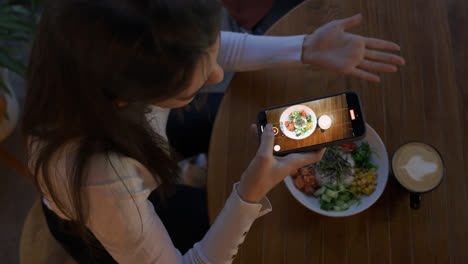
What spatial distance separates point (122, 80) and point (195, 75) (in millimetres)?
125

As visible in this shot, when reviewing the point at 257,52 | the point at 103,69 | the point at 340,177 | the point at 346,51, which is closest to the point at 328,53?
the point at 346,51

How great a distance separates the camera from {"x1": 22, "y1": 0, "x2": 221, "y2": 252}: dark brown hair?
467 millimetres

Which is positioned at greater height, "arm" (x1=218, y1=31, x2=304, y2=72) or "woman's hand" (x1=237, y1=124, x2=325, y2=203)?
"arm" (x1=218, y1=31, x2=304, y2=72)

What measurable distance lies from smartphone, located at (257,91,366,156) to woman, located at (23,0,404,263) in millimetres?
42

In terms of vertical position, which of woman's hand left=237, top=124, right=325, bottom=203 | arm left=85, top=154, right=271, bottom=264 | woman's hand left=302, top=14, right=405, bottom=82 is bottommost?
arm left=85, top=154, right=271, bottom=264

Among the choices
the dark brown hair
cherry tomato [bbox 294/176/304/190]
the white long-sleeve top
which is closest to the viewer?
the dark brown hair

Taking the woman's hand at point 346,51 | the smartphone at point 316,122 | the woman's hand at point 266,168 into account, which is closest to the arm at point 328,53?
the woman's hand at point 346,51

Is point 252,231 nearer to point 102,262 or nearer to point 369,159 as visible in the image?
point 369,159

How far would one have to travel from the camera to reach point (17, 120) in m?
1.68

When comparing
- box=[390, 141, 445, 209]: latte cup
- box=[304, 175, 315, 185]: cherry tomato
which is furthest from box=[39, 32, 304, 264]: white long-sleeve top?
box=[390, 141, 445, 209]: latte cup

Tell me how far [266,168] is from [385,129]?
0.36 m

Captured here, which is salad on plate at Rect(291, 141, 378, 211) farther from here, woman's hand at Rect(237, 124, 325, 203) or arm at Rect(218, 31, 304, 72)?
arm at Rect(218, 31, 304, 72)

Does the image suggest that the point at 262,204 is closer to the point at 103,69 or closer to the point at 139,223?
the point at 139,223

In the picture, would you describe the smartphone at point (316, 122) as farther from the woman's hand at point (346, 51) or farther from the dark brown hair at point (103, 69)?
the dark brown hair at point (103, 69)
